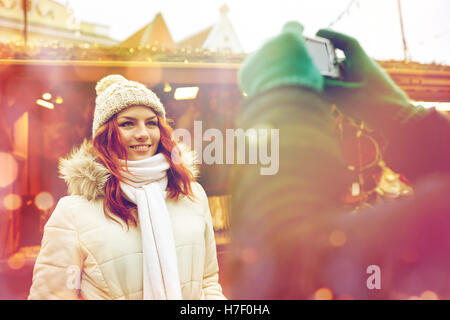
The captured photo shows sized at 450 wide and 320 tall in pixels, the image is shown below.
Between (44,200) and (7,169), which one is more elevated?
(7,169)

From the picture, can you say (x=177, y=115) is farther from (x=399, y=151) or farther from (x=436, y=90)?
(x=436, y=90)

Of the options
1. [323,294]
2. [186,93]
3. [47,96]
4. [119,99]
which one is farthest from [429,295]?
[47,96]

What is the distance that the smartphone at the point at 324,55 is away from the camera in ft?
3.86

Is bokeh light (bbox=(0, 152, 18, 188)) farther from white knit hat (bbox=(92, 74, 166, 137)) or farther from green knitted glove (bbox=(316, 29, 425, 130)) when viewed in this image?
green knitted glove (bbox=(316, 29, 425, 130))

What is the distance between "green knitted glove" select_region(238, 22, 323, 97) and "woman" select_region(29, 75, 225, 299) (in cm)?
48

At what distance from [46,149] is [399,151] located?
2688mm

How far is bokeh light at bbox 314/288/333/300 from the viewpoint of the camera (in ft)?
5.17

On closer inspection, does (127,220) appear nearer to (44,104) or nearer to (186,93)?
(186,93)

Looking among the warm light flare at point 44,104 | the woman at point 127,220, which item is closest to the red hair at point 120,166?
the woman at point 127,220

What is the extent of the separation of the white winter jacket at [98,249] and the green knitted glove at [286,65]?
2.08 feet

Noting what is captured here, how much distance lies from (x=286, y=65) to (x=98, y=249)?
3.29 feet

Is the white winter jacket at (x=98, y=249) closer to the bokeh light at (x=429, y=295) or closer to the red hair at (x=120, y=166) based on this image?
the red hair at (x=120, y=166)

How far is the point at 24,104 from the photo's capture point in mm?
2203

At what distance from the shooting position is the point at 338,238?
1.35 metres
